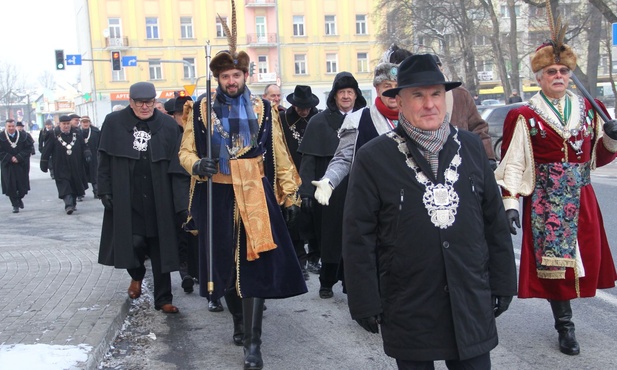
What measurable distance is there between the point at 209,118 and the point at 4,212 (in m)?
12.6

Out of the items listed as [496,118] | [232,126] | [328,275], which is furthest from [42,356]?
[496,118]

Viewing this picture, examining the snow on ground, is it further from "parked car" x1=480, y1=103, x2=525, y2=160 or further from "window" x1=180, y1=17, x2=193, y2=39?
"window" x1=180, y1=17, x2=193, y2=39

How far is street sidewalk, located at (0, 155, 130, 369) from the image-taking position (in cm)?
567

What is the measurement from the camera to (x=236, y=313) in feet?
19.1

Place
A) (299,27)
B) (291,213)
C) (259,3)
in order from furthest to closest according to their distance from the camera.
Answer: (299,27), (259,3), (291,213)

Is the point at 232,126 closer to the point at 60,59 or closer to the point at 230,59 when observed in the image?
the point at 230,59

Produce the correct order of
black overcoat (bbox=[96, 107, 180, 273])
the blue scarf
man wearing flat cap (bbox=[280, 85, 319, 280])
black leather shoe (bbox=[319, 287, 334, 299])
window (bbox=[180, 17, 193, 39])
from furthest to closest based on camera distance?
window (bbox=[180, 17, 193, 39])
man wearing flat cap (bbox=[280, 85, 319, 280])
black leather shoe (bbox=[319, 287, 334, 299])
black overcoat (bbox=[96, 107, 180, 273])
the blue scarf

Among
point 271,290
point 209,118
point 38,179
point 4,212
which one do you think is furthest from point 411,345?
point 38,179

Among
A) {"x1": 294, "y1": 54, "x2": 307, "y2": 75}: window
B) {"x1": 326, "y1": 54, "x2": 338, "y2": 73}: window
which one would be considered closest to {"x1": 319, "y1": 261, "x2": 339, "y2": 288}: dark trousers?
{"x1": 294, "y1": 54, "x2": 307, "y2": 75}: window

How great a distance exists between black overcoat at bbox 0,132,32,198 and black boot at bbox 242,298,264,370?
12326 mm

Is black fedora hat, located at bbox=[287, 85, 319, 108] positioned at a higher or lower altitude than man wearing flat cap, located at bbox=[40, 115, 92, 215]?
higher

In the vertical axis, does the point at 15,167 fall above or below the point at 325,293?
above

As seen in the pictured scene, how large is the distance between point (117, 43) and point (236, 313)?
59945 millimetres

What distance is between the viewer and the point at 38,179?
27062 millimetres
